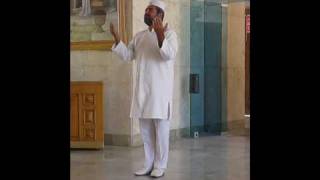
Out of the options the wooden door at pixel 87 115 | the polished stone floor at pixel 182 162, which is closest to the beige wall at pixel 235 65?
the polished stone floor at pixel 182 162

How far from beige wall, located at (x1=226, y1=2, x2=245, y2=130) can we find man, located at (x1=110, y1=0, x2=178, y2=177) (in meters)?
4.96

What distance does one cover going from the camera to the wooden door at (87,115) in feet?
25.1

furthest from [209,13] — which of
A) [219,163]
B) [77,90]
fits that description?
[219,163]

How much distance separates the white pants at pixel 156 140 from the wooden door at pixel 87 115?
2.41 metres

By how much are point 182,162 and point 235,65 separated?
4372mm

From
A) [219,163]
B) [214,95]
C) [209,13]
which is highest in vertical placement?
[209,13]

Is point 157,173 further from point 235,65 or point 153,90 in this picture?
point 235,65

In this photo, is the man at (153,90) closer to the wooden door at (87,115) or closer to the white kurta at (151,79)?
the white kurta at (151,79)
